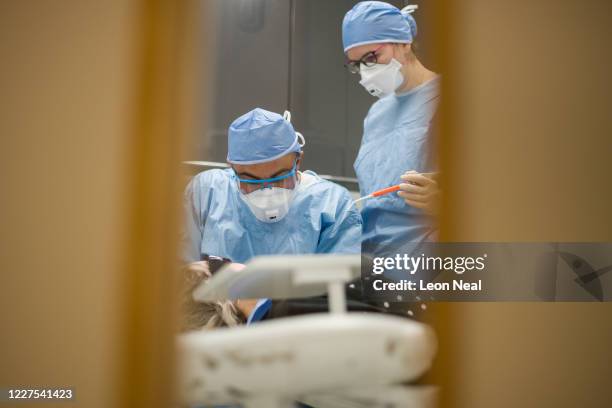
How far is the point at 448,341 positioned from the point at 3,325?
94 centimetres

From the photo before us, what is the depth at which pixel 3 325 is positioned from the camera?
112 cm

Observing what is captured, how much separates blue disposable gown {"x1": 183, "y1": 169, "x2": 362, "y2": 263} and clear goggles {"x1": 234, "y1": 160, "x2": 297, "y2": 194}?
0.05ft

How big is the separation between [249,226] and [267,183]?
0.11 meters

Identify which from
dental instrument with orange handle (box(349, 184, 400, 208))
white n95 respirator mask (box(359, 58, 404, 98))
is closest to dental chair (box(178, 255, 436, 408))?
dental instrument with orange handle (box(349, 184, 400, 208))

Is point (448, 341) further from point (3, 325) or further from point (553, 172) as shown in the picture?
point (3, 325)

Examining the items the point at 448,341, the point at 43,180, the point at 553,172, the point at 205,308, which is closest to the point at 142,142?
the point at 43,180

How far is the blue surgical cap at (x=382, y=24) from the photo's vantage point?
1.30 m

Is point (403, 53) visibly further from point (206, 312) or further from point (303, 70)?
point (206, 312)

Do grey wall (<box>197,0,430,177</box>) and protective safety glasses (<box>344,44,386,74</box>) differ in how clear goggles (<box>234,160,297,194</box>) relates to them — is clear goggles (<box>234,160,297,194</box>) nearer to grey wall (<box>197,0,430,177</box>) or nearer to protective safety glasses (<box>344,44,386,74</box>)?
grey wall (<box>197,0,430,177</box>)

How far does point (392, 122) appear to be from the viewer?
4.33 ft

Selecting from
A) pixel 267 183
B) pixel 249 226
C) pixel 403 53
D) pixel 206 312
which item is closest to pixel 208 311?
pixel 206 312

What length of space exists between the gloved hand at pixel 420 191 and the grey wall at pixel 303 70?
5.8 inches

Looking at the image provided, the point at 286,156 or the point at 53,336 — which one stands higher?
the point at 286,156

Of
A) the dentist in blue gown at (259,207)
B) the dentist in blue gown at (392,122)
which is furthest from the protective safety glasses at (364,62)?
the dentist in blue gown at (259,207)
